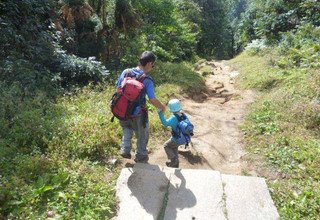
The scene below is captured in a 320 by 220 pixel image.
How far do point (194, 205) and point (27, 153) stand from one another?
2682 millimetres

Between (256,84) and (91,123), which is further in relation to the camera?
(256,84)

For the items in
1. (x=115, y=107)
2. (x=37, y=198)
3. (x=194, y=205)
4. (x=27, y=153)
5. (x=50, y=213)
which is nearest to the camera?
(x=50, y=213)

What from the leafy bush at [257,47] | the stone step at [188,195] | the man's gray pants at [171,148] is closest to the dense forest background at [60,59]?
the leafy bush at [257,47]

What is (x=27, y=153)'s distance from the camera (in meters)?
5.11

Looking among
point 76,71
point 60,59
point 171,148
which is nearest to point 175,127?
point 171,148

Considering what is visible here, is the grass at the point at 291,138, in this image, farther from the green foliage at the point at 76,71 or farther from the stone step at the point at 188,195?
the green foliage at the point at 76,71

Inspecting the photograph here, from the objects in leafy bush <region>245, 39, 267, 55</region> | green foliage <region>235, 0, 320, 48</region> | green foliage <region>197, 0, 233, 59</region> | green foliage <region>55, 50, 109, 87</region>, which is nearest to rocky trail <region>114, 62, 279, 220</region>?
green foliage <region>55, 50, 109, 87</region>

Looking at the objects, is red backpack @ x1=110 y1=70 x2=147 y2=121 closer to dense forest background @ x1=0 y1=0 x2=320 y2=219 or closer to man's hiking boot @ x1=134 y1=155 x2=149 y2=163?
man's hiking boot @ x1=134 y1=155 x2=149 y2=163

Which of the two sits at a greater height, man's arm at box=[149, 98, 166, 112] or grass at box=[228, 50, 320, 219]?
man's arm at box=[149, 98, 166, 112]

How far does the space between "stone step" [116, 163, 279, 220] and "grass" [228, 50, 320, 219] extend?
0.39m

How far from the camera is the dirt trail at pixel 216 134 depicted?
6.32 m

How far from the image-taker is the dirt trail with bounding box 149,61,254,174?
6320mm

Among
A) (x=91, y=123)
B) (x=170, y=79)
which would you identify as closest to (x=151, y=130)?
(x=91, y=123)

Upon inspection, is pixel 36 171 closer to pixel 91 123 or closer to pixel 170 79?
pixel 91 123
